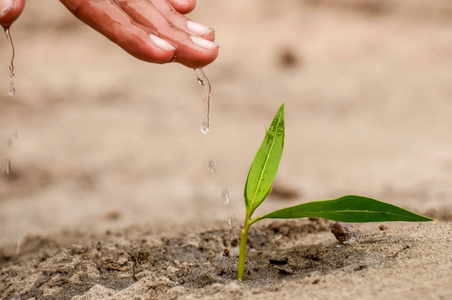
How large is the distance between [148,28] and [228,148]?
1.97 m

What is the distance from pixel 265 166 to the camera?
5.32 ft

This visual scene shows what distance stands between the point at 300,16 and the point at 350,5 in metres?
0.47

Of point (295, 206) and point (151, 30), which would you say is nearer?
point (295, 206)

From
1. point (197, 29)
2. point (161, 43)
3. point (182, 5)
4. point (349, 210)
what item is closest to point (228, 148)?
point (182, 5)

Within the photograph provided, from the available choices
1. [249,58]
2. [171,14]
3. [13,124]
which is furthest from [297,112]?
[171,14]

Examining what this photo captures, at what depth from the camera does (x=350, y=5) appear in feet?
17.6

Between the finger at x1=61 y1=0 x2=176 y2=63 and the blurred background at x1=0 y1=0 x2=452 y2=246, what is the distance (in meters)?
0.83

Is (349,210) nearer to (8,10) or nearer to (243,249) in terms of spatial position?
(243,249)

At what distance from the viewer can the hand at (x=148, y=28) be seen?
181cm

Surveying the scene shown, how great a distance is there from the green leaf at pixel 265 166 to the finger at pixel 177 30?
1.19 feet

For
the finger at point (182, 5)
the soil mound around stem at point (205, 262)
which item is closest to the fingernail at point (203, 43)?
the finger at point (182, 5)

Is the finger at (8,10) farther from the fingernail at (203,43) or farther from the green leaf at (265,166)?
the green leaf at (265,166)

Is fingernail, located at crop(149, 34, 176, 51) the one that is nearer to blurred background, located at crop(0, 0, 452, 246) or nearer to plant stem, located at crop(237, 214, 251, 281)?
plant stem, located at crop(237, 214, 251, 281)

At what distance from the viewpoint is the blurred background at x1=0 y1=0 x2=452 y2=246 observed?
10.3 ft
